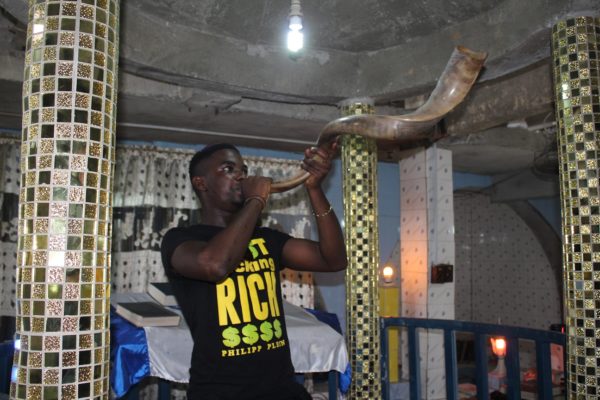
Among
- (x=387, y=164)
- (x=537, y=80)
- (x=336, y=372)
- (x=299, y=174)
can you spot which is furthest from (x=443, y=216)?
(x=299, y=174)

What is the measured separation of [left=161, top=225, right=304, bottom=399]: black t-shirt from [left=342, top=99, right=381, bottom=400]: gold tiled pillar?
216 centimetres

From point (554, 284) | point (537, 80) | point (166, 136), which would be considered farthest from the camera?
point (554, 284)

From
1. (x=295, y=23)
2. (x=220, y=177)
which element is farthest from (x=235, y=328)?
(x=295, y=23)

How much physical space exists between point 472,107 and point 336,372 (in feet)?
10.2

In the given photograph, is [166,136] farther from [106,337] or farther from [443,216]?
[106,337]

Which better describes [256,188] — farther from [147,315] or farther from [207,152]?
[147,315]

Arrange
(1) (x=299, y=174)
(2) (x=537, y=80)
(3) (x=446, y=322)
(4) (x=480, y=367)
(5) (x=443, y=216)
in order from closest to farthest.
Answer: (1) (x=299, y=174) < (4) (x=480, y=367) < (3) (x=446, y=322) < (2) (x=537, y=80) < (5) (x=443, y=216)

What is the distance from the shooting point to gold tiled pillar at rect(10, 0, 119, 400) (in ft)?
5.33

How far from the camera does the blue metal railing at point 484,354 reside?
125 inches

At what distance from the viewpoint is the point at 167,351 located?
9.72 feet

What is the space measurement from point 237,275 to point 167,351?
107 cm

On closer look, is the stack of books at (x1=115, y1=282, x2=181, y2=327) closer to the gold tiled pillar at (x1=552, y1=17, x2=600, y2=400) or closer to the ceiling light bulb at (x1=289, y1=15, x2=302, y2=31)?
the ceiling light bulb at (x1=289, y1=15, x2=302, y2=31)

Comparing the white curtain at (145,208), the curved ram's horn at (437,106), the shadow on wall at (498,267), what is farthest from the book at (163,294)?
the shadow on wall at (498,267)

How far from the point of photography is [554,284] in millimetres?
9086
